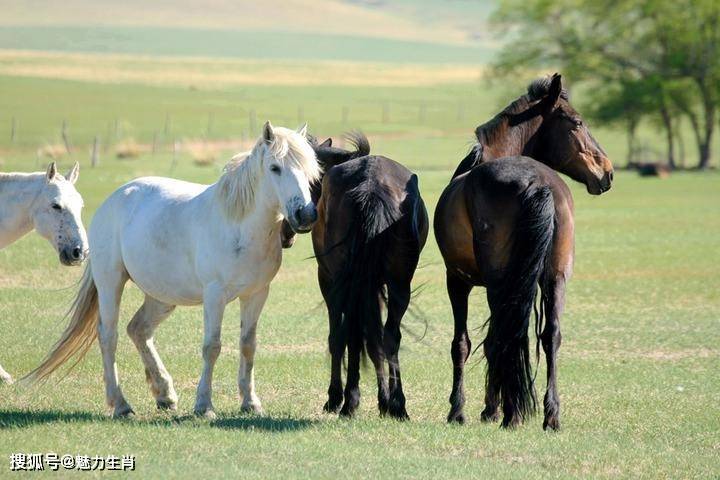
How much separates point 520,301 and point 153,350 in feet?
9.86

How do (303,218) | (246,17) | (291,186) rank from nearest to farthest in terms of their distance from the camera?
(303,218)
(291,186)
(246,17)

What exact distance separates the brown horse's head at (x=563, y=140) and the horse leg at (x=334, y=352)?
206cm

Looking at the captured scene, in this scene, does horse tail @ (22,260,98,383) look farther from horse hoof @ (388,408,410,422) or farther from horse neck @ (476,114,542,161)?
horse neck @ (476,114,542,161)

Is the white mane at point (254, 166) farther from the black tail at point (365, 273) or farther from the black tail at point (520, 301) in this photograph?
the black tail at point (520, 301)

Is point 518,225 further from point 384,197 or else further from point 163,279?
point 163,279

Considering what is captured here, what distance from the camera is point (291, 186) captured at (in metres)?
7.50

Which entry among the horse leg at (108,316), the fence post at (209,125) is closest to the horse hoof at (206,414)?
the horse leg at (108,316)

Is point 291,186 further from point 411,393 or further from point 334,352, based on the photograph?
point 411,393

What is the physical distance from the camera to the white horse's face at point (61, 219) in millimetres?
9906

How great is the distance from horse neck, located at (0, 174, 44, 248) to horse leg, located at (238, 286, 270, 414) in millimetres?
2956

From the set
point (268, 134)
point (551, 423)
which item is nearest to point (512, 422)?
point (551, 423)

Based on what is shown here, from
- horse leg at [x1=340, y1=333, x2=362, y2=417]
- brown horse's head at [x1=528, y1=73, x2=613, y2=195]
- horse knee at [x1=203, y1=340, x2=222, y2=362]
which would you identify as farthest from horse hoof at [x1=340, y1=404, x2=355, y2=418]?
brown horse's head at [x1=528, y1=73, x2=613, y2=195]

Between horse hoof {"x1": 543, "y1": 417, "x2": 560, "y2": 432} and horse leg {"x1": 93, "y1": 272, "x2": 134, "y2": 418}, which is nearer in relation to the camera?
horse hoof {"x1": 543, "y1": 417, "x2": 560, "y2": 432}

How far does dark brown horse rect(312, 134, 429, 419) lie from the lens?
7.77 metres
